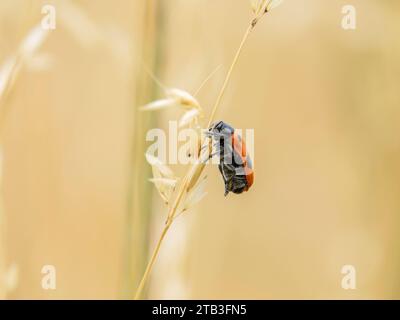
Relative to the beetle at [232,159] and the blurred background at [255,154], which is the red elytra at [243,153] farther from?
the blurred background at [255,154]

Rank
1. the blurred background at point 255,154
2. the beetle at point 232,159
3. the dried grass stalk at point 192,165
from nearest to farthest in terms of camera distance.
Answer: the dried grass stalk at point 192,165, the beetle at point 232,159, the blurred background at point 255,154

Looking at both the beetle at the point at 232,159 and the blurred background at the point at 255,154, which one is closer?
the beetle at the point at 232,159

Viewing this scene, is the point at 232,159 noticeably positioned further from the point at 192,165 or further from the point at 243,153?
the point at 192,165

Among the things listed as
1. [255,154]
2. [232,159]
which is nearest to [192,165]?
[232,159]

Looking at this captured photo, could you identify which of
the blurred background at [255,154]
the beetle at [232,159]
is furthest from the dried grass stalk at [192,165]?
the blurred background at [255,154]

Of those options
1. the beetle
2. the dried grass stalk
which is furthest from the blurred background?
the dried grass stalk

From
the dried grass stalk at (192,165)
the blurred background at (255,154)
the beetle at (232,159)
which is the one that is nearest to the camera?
the dried grass stalk at (192,165)
